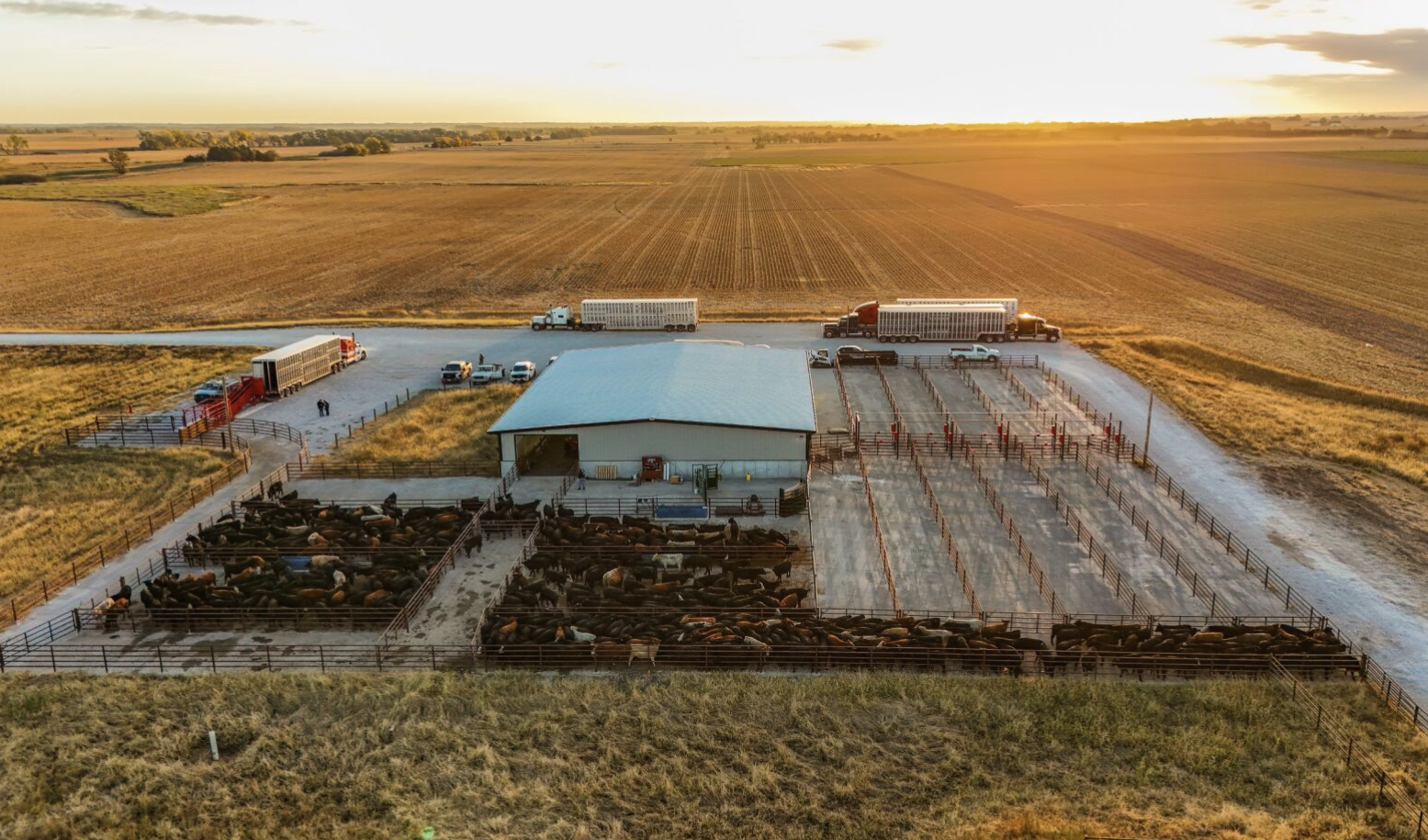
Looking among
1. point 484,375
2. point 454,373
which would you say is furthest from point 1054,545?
point 454,373

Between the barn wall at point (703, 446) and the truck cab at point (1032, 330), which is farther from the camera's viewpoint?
the truck cab at point (1032, 330)

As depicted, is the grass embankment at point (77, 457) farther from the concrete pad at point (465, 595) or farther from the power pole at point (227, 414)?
the concrete pad at point (465, 595)

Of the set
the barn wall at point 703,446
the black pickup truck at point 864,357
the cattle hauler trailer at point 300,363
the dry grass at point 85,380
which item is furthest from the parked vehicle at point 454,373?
the black pickup truck at point 864,357

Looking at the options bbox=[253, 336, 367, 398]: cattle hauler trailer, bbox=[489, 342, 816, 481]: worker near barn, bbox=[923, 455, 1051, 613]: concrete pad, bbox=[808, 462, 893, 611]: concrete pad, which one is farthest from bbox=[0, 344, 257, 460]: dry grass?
bbox=[923, 455, 1051, 613]: concrete pad

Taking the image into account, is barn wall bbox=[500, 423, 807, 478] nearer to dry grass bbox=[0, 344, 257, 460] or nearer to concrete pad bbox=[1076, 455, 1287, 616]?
concrete pad bbox=[1076, 455, 1287, 616]

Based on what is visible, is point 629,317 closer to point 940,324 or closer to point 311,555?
point 940,324

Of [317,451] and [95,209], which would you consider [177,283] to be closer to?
[317,451]

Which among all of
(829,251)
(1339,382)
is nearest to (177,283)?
(829,251)
